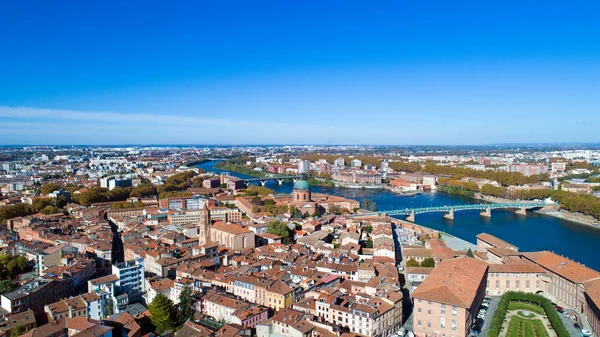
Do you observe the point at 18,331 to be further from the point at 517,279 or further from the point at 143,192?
the point at 143,192

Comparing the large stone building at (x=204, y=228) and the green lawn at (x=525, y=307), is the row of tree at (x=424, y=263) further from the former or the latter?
the large stone building at (x=204, y=228)

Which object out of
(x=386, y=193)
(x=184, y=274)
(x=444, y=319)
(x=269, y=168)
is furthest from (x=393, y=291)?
(x=269, y=168)

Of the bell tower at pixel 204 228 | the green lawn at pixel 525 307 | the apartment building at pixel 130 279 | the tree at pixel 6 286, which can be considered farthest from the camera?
the bell tower at pixel 204 228

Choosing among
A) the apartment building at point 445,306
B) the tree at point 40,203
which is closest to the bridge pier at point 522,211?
the apartment building at point 445,306

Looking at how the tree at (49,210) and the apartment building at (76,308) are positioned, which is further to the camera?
the tree at (49,210)

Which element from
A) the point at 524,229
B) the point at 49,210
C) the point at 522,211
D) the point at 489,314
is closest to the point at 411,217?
the point at 524,229

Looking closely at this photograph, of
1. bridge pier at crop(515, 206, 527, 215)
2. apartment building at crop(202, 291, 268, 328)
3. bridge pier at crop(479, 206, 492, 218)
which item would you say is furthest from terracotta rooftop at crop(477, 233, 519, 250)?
bridge pier at crop(515, 206, 527, 215)
